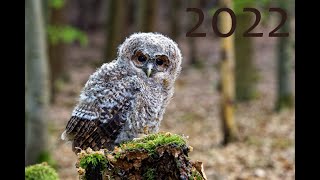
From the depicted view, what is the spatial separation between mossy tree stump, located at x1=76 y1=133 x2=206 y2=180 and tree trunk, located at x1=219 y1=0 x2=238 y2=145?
8.54m

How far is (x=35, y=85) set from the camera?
11844 mm

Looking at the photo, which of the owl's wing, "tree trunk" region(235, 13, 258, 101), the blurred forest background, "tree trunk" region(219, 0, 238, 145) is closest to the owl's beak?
the owl's wing

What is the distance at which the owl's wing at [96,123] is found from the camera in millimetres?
4691

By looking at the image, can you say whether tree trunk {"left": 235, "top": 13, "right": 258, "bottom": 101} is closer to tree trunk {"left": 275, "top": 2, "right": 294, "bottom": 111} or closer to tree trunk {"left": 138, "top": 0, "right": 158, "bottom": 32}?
tree trunk {"left": 275, "top": 2, "right": 294, "bottom": 111}

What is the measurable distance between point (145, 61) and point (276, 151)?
8.06m

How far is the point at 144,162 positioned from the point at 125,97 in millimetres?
1068

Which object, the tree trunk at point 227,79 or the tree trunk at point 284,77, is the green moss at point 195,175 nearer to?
the tree trunk at point 227,79

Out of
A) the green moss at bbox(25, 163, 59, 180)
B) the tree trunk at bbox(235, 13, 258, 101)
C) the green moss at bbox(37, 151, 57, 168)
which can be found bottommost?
the green moss at bbox(37, 151, 57, 168)

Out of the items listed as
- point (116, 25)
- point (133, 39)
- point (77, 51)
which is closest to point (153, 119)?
point (133, 39)

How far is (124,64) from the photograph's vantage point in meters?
4.84

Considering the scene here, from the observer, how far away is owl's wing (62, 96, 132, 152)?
15.4ft

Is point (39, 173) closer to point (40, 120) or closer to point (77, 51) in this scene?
point (40, 120)

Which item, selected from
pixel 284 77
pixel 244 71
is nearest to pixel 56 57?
pixel 244 71

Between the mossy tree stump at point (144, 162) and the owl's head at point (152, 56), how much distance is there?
3.20ft
